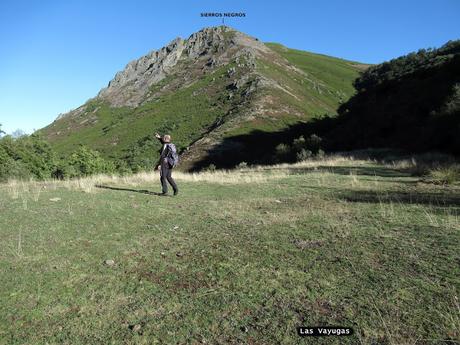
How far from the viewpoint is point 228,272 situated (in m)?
5.18

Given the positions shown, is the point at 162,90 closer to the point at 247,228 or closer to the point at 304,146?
the point at 304,146

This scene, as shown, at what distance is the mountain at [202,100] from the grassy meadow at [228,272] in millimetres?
46491

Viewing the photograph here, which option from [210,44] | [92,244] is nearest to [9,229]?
[92,244]

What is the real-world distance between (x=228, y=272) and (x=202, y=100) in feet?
286

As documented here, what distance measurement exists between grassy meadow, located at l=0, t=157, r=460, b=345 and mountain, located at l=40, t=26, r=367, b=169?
46491 mm

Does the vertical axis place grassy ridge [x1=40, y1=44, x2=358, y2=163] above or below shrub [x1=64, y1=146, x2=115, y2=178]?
above

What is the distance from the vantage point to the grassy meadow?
3.73 metres

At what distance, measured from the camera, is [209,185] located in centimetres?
1554

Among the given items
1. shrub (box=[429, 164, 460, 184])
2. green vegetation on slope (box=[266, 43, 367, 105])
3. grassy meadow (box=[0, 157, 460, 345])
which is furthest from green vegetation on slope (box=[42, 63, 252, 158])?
grassy meadow (box=[0, 157, 460, 345])

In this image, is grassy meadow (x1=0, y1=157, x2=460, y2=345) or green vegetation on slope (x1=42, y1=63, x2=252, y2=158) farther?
green vegetation on slope (x1=42, y1=63, x2=252, y2=158)

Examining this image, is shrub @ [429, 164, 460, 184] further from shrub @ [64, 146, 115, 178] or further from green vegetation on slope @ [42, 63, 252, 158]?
green vegetation on slope @ [42, 63, 252, 158]

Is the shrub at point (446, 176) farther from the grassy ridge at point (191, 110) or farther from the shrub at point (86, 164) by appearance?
the grassy ridge at point (191, 110)

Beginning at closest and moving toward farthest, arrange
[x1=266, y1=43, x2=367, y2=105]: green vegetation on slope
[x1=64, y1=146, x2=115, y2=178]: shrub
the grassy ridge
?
[x1=64, y1=146, x2=115, y2=178]: shrub, the grassy ridge, [x1=266, y1=43, x2=367, y2=105]: green vegetation on slope

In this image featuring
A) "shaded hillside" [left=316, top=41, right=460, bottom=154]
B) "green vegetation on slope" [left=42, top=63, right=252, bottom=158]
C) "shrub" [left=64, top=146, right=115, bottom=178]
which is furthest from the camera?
"green vegetation on slope" [left=42, top=63, right=252, bottom=158]
